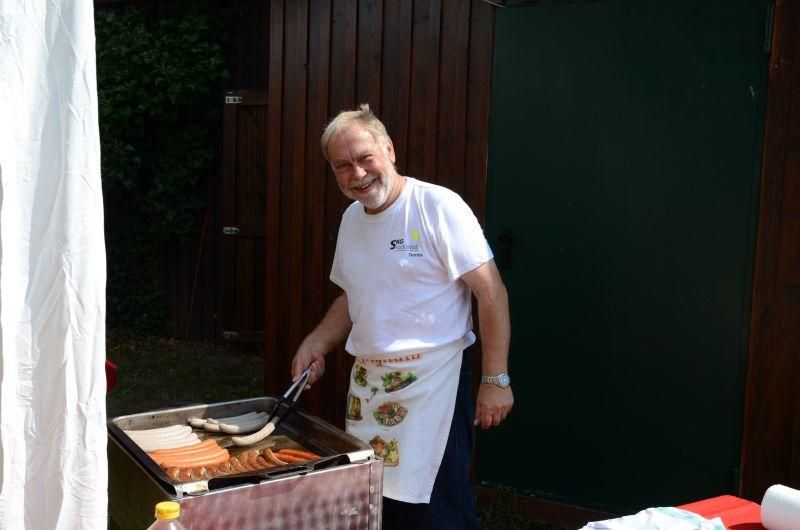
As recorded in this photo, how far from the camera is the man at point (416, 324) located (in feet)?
8.92

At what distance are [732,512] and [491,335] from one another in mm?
942

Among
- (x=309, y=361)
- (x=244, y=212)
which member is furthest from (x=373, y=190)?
→ (x=244, y=212)

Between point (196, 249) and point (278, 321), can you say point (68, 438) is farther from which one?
point (196, 249)

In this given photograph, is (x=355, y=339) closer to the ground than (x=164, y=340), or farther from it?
farther from it

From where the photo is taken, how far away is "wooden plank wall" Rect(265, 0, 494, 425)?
4305 mm

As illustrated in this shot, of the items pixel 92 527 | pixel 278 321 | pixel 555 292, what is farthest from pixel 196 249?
pixel 92 527

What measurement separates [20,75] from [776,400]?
3374 mm

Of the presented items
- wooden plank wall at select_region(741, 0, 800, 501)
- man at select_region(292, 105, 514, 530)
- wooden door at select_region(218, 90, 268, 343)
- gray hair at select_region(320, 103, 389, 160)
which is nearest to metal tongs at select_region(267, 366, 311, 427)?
man at select_region(292, 105, 514, 530)

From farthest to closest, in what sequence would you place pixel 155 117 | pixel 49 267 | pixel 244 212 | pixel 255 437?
pixel 155 117
pixel 244 212
pixel 255 437
pixel 49 267

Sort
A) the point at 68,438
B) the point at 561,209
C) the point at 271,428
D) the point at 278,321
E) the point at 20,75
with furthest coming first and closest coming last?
1. the point at 278,321
2. the point at 561,209
3. the point at 271,428
4. the point at 68,438
5. the point at 20,75

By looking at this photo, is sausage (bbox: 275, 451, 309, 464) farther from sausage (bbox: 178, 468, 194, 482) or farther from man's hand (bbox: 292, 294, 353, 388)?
man's hand (bbox: 292, 294, 353, 388)

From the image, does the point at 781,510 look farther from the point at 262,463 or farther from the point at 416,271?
the point at 262,463

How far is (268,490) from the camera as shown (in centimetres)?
218

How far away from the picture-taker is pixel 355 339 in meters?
2.87
